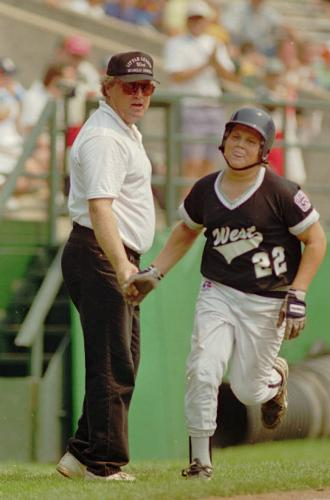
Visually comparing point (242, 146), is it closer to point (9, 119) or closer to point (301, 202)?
point (301, 202)

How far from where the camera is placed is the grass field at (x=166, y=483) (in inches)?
285

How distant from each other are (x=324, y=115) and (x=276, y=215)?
9643 mm

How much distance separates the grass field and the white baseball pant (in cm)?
40

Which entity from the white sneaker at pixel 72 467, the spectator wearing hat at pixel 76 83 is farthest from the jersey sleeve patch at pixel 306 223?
the spectator wearing hat at pixel 76 83

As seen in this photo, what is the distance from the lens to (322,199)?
16922 mm

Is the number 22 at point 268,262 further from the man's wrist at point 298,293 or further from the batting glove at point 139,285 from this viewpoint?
the batting glove at point 139,285

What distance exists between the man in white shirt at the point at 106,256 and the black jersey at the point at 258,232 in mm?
371

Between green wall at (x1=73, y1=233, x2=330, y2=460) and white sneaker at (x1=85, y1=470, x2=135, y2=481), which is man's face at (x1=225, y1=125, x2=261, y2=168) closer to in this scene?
white sneaker at (x1=85, y1=470, x2=135, y2=481)

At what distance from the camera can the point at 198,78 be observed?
1526 cm

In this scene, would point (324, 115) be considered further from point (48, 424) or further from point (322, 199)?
point (48, 424)

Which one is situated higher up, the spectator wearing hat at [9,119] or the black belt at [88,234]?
the spectator wearing hat at [9,119]

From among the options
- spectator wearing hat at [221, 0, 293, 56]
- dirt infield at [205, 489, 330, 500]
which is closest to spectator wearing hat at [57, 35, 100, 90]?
spectator wearing hat at [221, 0, 293, 56]

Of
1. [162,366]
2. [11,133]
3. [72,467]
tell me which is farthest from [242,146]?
[11,133]

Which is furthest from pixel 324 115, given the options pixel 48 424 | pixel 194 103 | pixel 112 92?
pixel 112 92
